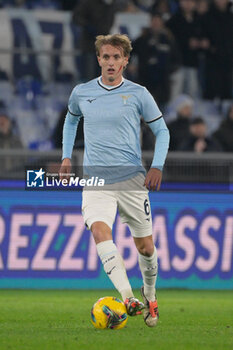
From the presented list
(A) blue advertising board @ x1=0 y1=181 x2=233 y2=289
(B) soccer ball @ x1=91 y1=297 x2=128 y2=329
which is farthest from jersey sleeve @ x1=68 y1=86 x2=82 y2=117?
(A) blue advertising board @ x1=0 y1=181 x2=233 y2=289

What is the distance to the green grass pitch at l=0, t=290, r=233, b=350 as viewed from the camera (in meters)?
6.64

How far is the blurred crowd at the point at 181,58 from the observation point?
14.7 meters

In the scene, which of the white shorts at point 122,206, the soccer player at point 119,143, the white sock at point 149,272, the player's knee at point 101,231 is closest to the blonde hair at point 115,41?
the soccer player at point 119,143

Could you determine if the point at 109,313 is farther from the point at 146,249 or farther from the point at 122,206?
the point at 122,206

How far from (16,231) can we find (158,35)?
4.51 metres

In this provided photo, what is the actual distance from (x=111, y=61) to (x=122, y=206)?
1.20 metres

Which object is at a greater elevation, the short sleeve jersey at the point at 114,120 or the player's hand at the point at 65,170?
the short sleeve jersey at the point at 114,120

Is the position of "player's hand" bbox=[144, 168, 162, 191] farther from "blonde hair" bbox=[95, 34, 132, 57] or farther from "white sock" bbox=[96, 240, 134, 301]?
"blonde hair" bbox=[95, 34, 132, 57]

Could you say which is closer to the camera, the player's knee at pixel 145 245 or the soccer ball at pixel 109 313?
the soccer ball at pixel 109 313

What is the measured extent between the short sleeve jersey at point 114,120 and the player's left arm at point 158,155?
0.25 feet

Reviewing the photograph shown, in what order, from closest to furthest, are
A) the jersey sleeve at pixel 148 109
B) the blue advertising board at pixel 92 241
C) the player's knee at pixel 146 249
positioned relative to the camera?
1. the jersey sleeve at pixel 148 109
2. the player's knee at pixel 146 249
3. the blue advertising board at pixel 92 241

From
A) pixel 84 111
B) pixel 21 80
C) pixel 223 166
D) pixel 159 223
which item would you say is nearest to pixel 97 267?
pixel 159 223

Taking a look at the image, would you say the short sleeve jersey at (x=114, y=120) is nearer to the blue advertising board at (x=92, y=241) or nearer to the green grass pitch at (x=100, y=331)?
the green grass pitch at (x=100, y=331)

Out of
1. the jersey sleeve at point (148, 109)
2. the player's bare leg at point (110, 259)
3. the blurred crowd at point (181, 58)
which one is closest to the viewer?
the player's bare leg at point (110, 259)
